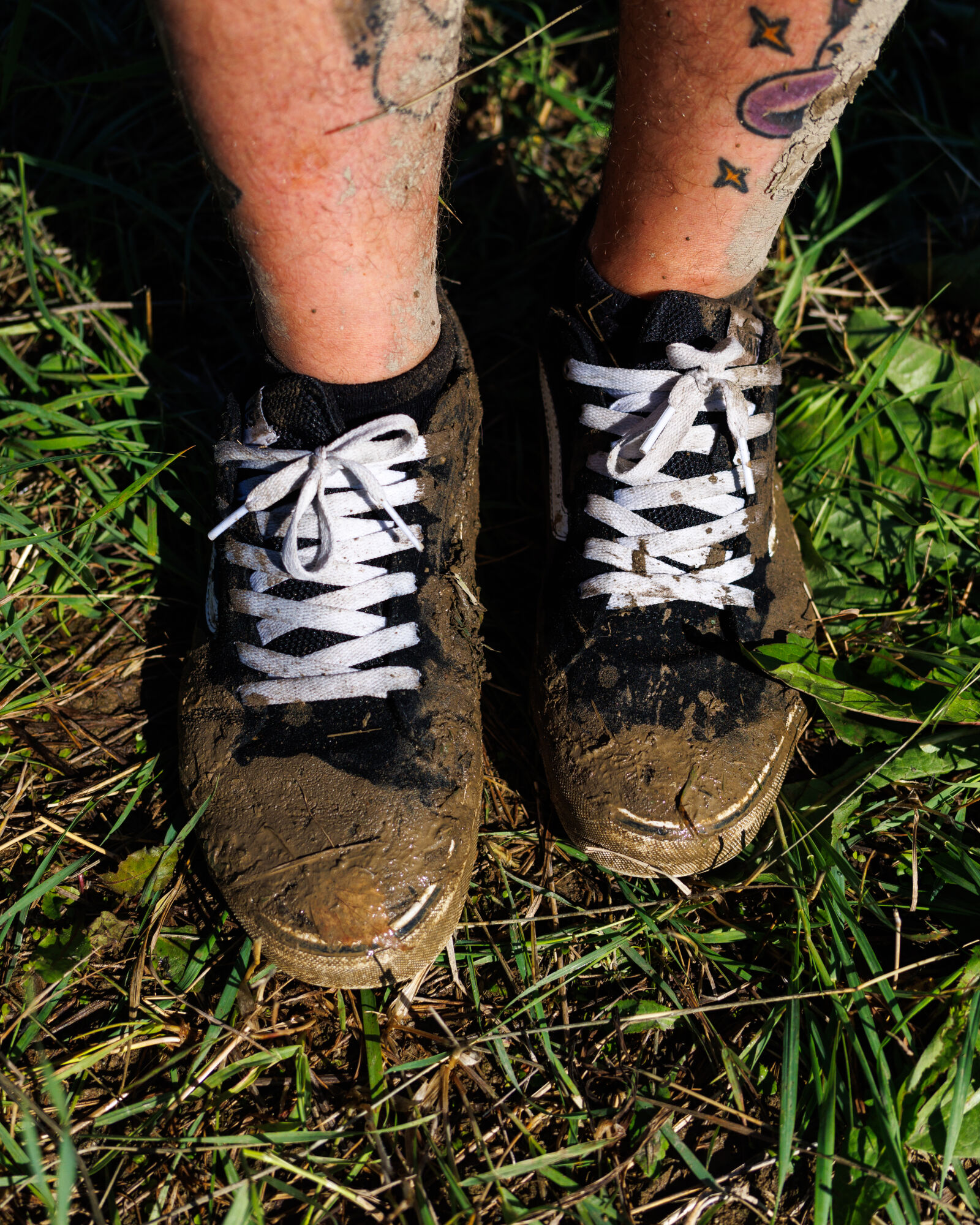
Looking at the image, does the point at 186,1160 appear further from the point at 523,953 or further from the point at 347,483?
the point at 347,483

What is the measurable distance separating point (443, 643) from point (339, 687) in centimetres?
21

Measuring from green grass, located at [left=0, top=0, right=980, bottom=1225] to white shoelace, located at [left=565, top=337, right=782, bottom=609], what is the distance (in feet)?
0.72

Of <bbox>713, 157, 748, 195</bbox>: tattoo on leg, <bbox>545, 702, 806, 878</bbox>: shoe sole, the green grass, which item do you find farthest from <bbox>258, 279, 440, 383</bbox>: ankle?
<bbox>545, 702, 806, 878</bbox>: shoe sole

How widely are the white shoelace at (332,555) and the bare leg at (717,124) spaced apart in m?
0.51

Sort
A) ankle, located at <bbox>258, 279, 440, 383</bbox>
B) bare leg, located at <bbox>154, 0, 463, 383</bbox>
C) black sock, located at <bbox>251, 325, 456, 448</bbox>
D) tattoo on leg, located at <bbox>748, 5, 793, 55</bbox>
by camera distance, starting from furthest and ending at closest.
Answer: black sock, located at <bbox>251, 325, 456, 448</bbox> < ankle, located at <bbox>258, 279, 440, 383</bbox> < tattoo on leg, located at <bbox>748, 5, 793, 55</bbox> < bare leg, located at <bbox>154, 0, 463, 383</bbox>

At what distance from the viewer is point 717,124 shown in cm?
117

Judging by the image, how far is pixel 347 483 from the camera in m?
1.34

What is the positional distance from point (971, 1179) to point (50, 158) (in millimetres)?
2950

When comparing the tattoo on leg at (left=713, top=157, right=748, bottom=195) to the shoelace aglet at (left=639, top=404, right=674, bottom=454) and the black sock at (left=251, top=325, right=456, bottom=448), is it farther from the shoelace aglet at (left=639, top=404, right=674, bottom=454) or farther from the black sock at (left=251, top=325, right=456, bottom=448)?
the black sock at (left=251, top=325, right=456, bottom=448)

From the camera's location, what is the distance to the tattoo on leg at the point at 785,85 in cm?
105

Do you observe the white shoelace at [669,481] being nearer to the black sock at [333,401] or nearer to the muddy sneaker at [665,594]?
the muddy sneaker at [665,594]

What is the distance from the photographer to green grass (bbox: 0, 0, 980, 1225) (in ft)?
3.96

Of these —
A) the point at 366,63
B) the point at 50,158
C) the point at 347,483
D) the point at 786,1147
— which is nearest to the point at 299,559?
the point at 347,483

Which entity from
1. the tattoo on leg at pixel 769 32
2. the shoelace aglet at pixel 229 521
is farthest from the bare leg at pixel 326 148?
the tattoo on leg at pixel 769 32
